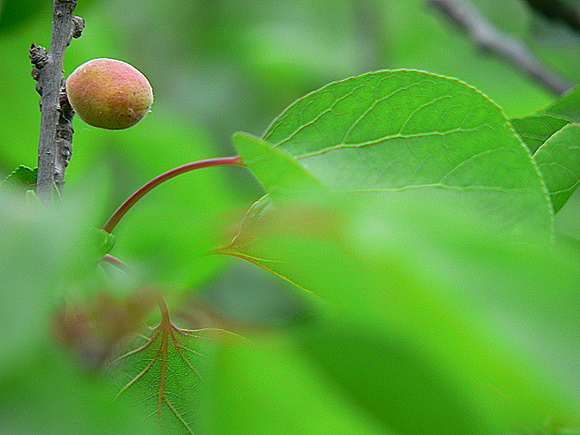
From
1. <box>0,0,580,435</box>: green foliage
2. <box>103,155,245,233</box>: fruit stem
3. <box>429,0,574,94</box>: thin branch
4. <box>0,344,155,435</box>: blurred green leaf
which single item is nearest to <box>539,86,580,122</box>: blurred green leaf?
<box>0,0,580,435</box>: green foliage

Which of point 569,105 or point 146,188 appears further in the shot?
point 569,105

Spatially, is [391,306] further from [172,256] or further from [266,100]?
[266,100]

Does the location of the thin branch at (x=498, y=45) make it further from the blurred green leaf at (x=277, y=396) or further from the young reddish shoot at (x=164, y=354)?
the blurred green leaf at (x=277, y=396)

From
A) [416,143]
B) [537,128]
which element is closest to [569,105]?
[537,128]

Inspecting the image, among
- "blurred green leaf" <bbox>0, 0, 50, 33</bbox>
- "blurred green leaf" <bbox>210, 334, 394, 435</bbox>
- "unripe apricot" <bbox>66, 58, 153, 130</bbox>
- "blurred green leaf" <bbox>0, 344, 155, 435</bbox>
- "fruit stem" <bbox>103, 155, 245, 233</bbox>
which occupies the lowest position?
"blurred green leaf" <bbox>210, 334, 394, 435</bbox>

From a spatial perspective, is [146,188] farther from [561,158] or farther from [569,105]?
[569,105]

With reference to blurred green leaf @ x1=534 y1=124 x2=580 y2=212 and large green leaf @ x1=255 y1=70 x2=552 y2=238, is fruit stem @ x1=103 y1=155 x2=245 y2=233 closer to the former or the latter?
large green leaf @ x1=255 y1=70 x2=552 y2=238
